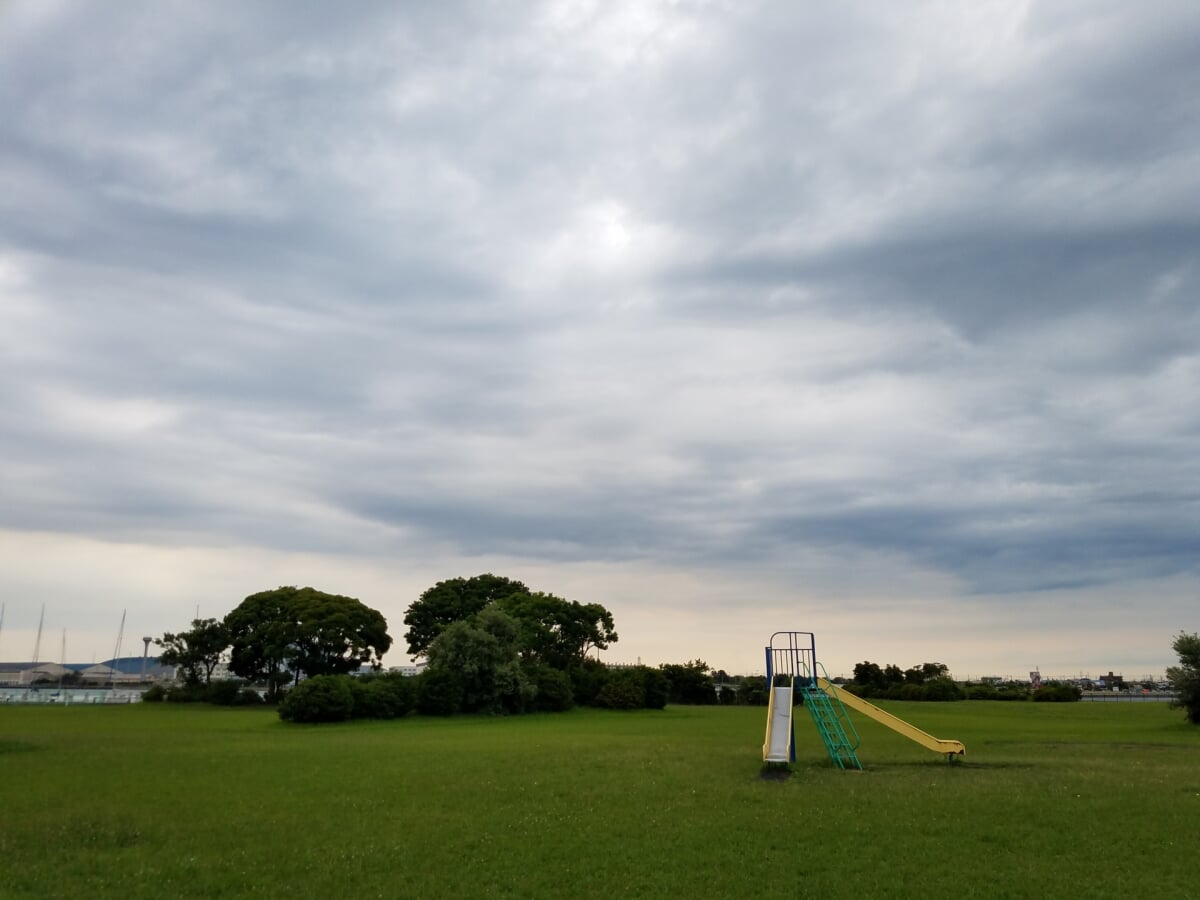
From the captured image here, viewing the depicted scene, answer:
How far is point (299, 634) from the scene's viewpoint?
7600 centimetres

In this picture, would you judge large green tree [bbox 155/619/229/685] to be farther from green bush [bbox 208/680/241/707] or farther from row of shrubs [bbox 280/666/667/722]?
row of shrubs [bbox 280/666/667/722]

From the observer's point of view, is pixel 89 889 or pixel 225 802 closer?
pixel 89 889

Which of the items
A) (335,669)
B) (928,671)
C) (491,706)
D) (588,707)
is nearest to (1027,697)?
(928,671)

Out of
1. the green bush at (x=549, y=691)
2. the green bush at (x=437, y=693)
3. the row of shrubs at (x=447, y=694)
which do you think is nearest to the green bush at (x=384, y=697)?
the row of shrubs at (x=447, y=694)

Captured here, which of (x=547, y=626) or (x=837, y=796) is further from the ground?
(x=547, y=626)

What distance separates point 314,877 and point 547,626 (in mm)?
70958

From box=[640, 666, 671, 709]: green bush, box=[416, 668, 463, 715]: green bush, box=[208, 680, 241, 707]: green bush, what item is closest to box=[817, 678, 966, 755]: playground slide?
box=[416, 668, 463, 715]: green bush

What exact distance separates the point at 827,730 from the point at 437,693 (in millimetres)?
37909

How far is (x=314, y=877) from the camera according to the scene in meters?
14.2

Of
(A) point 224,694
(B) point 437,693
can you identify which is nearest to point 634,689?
(B) point 437,693

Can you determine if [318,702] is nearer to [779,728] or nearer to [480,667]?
[480,667]

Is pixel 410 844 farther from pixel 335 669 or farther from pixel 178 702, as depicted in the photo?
pixel 178 702

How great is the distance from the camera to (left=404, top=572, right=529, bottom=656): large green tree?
9475cm

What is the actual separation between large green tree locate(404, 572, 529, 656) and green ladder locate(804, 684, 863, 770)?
65667mm
